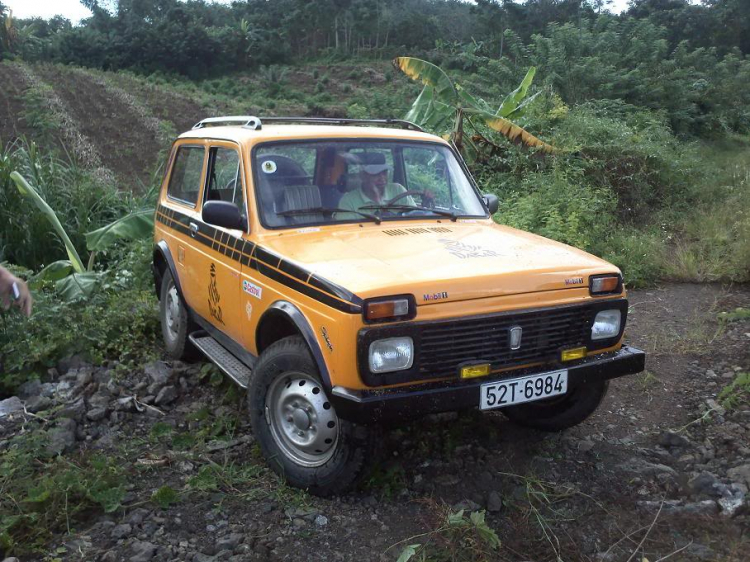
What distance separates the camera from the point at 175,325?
19.5 feet

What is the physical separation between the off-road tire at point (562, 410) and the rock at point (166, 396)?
2406mm

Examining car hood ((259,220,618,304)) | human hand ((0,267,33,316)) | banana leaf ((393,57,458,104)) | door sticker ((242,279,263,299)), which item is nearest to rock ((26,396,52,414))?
door sticker ((242,279,263,299))

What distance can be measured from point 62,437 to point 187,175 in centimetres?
226

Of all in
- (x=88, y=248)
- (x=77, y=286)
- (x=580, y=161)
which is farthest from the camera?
(x=580, y=161)

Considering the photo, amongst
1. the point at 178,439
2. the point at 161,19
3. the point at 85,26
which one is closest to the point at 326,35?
the point at 161,19

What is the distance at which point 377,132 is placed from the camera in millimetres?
4945

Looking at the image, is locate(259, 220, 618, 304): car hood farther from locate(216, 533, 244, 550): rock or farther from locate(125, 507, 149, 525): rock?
locate(125, 507, 149, 525): rock

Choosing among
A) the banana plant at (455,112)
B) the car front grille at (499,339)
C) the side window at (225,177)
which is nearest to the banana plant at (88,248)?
the side window at (225,177)

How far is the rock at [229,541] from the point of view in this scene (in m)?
3.38

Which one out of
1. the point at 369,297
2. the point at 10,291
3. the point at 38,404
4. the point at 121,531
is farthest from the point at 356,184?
the point at 38,404

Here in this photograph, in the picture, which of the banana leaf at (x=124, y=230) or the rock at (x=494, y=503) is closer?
the rock at (x=494, y=503)

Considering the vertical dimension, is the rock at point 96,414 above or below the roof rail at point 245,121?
below

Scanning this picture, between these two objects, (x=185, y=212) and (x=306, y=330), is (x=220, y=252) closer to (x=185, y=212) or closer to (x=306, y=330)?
(x=185, y=212)

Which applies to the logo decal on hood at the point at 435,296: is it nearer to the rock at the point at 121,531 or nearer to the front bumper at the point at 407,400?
the front bumper at the point at 407,400
